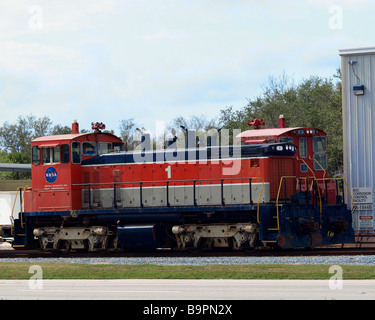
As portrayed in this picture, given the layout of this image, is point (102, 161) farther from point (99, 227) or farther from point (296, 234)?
point (296, 234)

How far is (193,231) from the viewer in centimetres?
1922

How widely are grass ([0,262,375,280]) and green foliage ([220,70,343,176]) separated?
20.4 metres

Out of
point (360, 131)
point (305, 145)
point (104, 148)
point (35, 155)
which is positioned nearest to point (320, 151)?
point (305, 145)

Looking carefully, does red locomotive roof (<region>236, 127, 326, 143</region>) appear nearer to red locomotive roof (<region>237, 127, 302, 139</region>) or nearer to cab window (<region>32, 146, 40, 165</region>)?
red locomotive roof (<region>237, 127, 302, 139</region>)

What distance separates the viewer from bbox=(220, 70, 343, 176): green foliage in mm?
35750

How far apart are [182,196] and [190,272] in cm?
572

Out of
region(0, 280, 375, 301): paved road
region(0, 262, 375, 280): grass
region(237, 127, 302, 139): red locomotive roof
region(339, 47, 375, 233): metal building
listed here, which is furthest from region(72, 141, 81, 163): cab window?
region(339, 47, 375, 233): metal building

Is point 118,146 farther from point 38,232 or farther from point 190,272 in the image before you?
point 190,272

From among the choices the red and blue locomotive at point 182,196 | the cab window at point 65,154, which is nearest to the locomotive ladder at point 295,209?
the red and blue locomotive at point 182,196

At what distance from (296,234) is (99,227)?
20.8 feet

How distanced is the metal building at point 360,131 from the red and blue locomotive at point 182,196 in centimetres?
87

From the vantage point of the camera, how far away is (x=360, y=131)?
21.5 metres

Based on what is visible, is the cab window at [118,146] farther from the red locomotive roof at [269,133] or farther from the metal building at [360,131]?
the metal building at [360,131]
